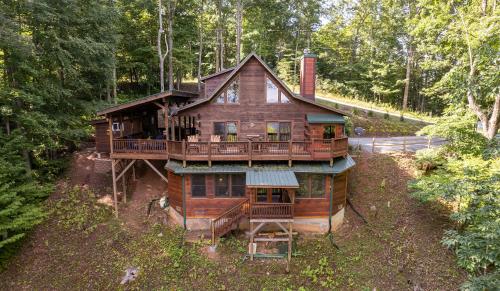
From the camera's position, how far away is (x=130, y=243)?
14.9m

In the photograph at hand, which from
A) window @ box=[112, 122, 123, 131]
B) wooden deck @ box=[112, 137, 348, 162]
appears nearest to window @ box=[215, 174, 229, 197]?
wooden deck @ box=[112, 137, 348, 162]

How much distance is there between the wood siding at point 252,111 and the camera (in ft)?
53.7

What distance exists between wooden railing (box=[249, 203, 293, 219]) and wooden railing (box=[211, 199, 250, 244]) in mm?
1396

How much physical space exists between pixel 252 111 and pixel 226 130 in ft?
6.36

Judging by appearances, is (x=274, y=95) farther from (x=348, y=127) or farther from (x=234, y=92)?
(x=348, y=127)

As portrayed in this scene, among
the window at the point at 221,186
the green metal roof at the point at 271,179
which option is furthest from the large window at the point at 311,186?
the window at the point at 221,186

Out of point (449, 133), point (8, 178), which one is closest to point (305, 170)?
point (449, 133)

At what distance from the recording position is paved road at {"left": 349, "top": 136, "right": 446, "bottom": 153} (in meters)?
22.0

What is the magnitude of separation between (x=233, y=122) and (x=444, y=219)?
1314 centimetres

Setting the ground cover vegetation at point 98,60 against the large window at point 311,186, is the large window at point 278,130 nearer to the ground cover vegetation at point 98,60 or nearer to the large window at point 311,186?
the large window at point 311,186

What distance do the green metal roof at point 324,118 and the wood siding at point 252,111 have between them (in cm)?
28

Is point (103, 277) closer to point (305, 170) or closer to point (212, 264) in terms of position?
point (212, 264)

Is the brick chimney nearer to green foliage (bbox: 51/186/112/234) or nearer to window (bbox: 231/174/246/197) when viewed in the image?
window (bbox: 231/174/246/197)

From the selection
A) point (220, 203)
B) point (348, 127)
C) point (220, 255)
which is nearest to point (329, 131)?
point (220, 203)
